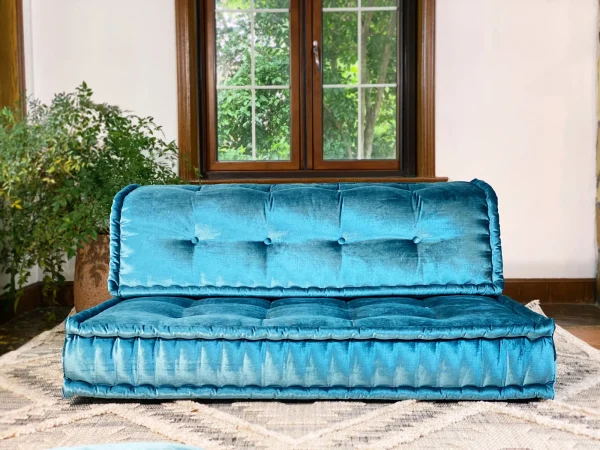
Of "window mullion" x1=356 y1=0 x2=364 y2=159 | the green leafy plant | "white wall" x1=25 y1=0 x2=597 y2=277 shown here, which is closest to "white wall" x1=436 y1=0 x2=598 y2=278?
"white wall" x1=25 y1=0 x2=597 y2=277

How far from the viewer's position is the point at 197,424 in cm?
221

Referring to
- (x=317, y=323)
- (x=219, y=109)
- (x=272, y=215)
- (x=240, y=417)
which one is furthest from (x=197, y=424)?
(x=219, y=109)

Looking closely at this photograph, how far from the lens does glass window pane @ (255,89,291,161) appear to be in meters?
4.52

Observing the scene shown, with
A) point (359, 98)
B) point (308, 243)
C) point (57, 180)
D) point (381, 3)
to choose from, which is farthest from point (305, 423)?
point (381, 3)

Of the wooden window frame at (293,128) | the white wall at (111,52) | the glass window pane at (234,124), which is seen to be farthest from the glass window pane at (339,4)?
the white wall at (111,52)

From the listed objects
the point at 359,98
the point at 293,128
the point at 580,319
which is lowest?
the point at 580,319

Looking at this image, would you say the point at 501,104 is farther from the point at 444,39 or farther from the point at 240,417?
the point at 240,417

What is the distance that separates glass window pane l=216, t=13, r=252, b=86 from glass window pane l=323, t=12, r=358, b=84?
487 mm

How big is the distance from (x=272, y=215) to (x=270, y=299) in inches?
13.0

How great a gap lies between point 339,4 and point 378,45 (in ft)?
1.14

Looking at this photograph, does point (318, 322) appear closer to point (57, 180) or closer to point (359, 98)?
point (57, 180)

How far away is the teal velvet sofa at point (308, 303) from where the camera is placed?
7.63 feet

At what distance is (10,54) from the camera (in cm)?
411

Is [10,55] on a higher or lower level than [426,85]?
higher
